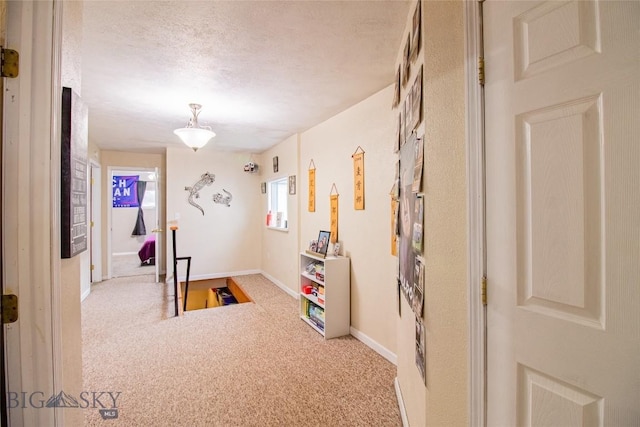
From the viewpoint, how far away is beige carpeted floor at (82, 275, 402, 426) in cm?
182

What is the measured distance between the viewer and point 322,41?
1849 millimetres

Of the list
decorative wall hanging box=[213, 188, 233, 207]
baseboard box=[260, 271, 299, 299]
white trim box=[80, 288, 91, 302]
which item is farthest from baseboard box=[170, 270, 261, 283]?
decorative wall hanging box=[213, 188, 233, 207]

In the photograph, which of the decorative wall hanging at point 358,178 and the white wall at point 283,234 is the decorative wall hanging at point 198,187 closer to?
the white wall at point 283,234

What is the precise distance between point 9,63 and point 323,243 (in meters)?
2.75

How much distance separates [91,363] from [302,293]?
6.61 feet

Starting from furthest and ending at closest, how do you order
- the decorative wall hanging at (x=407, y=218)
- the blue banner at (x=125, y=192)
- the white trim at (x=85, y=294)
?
the blue banner at (x=125, y=192), the white trim at (x=85, y=294), the decorative wall hanging at (x=407, y=218)

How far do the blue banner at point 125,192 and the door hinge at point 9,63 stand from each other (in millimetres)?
8796

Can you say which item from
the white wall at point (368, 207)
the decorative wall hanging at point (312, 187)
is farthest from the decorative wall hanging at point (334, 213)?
the decorative wall hanging at point (312, 187)

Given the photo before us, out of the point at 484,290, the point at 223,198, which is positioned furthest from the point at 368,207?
the point at 223,198

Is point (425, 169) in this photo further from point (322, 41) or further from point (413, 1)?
point (322, 41)

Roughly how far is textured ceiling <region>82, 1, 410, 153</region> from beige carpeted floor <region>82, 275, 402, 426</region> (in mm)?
2410

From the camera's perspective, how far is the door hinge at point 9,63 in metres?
0.85

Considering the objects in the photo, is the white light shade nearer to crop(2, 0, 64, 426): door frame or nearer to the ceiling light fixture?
the ceiling light fixture

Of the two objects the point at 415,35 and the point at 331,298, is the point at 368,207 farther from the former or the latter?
the point at 415,35
